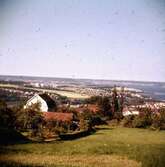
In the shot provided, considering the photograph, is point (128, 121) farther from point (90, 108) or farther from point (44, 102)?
point (44, 102)

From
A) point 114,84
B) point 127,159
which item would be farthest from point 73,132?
point 127,159

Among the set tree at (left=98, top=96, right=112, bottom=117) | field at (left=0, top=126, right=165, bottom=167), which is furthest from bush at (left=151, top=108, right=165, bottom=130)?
field at (left=0, top=126, right=165, bottom=167)

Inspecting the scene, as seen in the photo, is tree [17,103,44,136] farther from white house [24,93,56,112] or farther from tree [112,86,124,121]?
tree [112,86,124,121]

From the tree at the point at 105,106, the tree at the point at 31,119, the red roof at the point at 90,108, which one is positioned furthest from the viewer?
the tree at the point at 105,106

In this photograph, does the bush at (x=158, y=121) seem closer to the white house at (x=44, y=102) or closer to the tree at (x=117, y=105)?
the tree at (x=117, y=105)

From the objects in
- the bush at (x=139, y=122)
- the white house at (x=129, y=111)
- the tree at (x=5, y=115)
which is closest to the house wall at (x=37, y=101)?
the tree at (x=5, y=115)

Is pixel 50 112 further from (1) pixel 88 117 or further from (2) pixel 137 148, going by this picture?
(1) pixel 88 117

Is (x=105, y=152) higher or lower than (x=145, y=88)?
lower

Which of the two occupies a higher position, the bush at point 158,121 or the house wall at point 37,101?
the house wall at point 37,101
